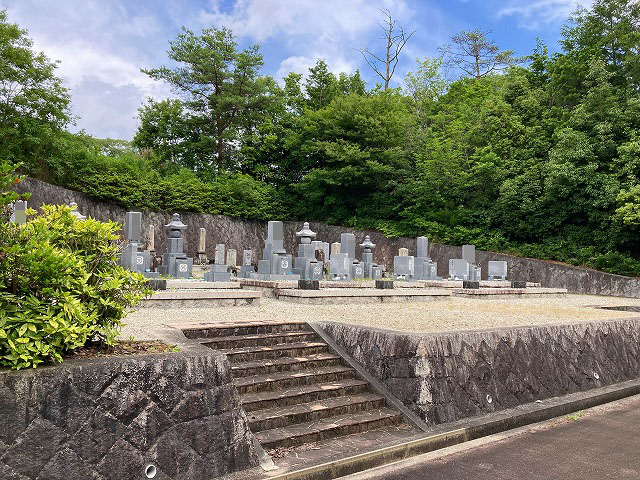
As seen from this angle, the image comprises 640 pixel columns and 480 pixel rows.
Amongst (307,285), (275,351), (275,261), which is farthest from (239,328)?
(275,261)

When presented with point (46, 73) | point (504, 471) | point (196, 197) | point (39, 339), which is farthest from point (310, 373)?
point (196, 197)

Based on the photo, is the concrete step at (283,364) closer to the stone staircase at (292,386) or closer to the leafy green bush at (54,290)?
the stone staircase at (292,386)

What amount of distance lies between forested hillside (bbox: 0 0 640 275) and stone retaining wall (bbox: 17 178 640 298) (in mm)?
593

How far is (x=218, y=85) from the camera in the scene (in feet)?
91.5

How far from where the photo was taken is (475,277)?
19594 mm

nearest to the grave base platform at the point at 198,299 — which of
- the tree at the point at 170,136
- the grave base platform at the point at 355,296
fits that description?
the grave base platform at the point at 355,296

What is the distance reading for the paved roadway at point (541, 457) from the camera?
13.1ft

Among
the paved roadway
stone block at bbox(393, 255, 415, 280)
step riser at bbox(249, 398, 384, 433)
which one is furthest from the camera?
stone block at bbox(393, 255, 415, 280)

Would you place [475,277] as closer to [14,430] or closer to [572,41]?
[572,41]

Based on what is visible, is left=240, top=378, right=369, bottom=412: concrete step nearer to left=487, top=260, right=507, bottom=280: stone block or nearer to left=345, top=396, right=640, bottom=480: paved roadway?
left=345, top=396, right=640, bottom=480: paved roadway

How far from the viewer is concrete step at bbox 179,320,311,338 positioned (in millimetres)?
5371

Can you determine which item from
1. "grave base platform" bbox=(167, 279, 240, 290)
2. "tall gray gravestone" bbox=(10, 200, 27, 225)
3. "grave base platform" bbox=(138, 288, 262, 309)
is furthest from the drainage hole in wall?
"tall gray gravestone" bbox=(10, 200, 27, 225)

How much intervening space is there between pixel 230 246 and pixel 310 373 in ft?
73.0

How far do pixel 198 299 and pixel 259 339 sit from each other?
12.1 ft
